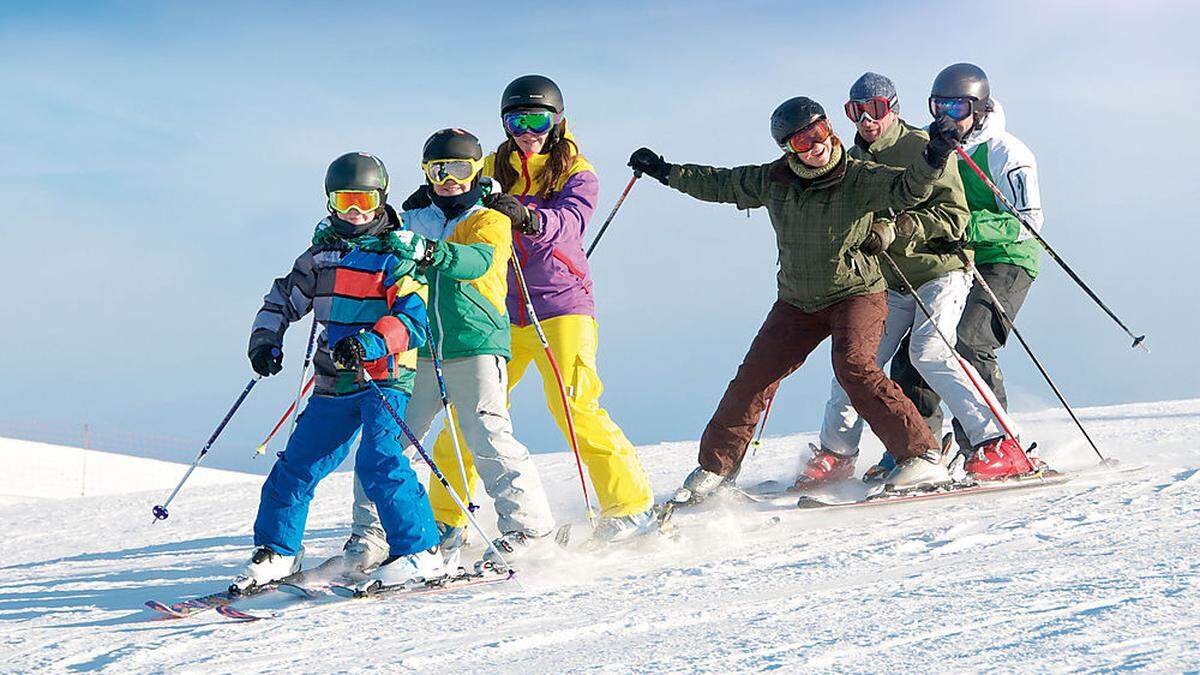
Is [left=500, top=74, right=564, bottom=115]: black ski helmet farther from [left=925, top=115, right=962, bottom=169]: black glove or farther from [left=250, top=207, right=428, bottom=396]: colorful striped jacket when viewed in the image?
[left=925, top=115, right=962, bottom=169]: black glove

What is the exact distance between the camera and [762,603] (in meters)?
4.22

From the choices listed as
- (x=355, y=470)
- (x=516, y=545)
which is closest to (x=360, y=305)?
(x=355, y=470)

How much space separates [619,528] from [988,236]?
2608 mm

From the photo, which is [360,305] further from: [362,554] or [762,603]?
[762,603]

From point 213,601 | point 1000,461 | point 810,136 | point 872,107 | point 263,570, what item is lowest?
point 213,601

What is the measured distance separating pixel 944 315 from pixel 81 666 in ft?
13.9

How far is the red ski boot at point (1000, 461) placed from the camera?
625 centimetres

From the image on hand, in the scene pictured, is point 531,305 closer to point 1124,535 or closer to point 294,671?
point 294,671

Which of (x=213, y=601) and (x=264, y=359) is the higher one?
(x=264, y=359)

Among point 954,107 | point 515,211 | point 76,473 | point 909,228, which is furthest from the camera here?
point 76,473

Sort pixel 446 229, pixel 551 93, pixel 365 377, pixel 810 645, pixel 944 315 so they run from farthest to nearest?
1. pixel 944 315
2. pixel 551 93
3. pixel 446 229
4. pixel 365 377
5. pixel 810 645

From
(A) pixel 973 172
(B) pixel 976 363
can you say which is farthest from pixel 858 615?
(A) pixel 973 172

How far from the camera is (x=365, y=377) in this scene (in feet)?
15.3

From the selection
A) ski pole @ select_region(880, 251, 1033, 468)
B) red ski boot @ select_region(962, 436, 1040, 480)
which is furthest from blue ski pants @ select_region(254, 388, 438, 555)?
red ski boot @ select_region(962, 436, 1040, 480)
